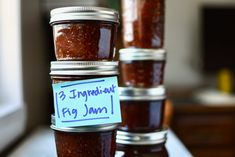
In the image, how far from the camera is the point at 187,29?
244 centimetres

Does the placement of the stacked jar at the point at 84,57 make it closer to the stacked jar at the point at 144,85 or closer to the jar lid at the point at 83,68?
the jar lid at the point at 83,68

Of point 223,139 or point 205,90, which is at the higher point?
point 205,90

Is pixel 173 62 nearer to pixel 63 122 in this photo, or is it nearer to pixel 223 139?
pixel 223 139

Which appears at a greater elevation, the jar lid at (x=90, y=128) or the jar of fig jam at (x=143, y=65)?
the jar of fig jam at (x=143, y=65)

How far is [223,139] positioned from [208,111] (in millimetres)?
198

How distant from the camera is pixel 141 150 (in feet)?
2.50

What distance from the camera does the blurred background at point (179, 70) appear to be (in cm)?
107

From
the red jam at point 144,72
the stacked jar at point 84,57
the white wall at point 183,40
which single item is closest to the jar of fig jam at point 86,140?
the stacked jar at point 84,57

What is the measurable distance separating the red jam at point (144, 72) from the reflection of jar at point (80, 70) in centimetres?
21

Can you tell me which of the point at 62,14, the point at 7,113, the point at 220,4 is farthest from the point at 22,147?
the point at 220,4

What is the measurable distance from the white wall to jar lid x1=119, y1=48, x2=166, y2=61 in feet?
5.38

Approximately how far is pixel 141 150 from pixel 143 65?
0.19m

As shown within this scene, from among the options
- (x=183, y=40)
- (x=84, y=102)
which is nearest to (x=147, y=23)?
(x=84, y=102)

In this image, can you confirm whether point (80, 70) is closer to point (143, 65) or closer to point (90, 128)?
point (90, 128)
